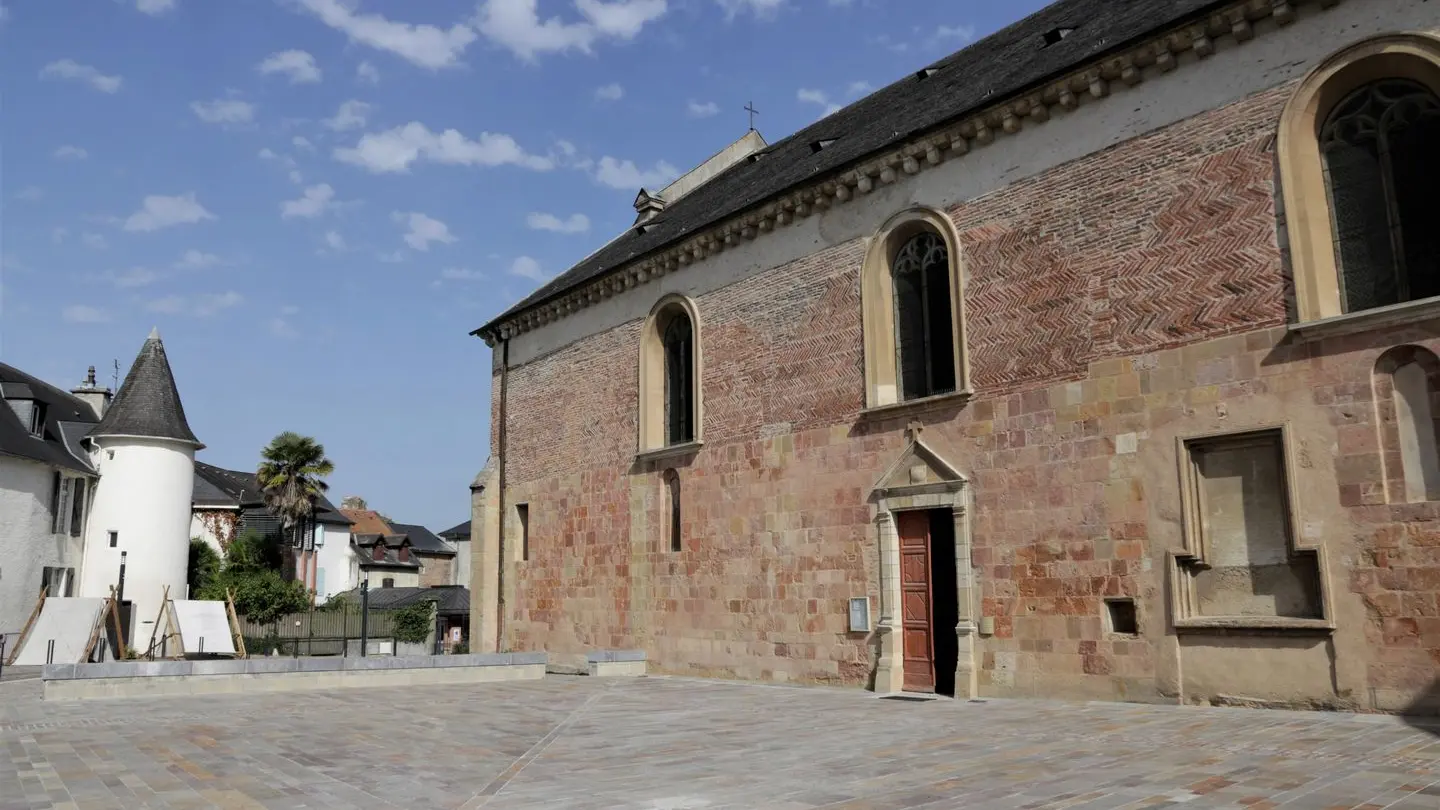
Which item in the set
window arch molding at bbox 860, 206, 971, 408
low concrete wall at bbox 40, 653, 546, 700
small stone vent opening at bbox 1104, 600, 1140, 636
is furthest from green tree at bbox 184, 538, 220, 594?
small stone vent opening at bbox 1104, 600, 1140, 636

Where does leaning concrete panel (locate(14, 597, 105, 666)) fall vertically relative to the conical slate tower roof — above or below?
below

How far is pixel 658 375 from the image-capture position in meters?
20.6

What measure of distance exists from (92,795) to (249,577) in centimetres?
3601

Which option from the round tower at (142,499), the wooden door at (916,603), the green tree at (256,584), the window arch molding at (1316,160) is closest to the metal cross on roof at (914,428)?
the wooden door at (916,603)

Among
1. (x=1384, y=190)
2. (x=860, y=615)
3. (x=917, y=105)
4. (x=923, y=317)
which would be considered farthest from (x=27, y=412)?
(x=1384, y=190)

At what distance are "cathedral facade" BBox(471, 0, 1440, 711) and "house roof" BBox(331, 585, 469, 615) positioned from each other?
100 feet

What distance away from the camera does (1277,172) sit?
36.7 feet

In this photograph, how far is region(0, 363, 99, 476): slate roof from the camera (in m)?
29.8

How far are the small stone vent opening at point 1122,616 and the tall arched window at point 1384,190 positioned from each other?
162 inches

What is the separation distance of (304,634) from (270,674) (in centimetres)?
2240

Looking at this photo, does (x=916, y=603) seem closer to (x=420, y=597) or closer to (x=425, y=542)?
(x=420, y=597)

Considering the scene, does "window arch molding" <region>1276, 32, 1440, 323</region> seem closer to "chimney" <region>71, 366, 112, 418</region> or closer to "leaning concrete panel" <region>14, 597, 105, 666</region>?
"leaning concrete panel" <region>14, 597, 105, 666</region>

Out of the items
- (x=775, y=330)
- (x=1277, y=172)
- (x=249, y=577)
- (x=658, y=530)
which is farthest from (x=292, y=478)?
(x=1277, y=172)

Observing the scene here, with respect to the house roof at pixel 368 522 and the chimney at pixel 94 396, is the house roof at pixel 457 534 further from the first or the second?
the chimney at pixel 94 396
